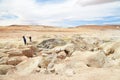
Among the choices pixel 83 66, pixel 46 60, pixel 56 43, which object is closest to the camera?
pixel 83 66

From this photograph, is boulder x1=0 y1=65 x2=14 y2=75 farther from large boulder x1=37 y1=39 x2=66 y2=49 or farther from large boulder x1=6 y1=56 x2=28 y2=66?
large boulder x1=37 y1=39 x2=66 y2=49

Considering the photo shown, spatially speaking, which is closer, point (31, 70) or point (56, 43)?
point (31, 70)

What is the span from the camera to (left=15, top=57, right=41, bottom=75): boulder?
1405 centimetres

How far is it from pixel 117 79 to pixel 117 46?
7429 millimetres

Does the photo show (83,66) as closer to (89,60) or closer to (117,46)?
(89,60)

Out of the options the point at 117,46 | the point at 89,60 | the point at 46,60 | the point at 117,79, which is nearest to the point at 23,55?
the point at 46,60

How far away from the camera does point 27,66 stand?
48.3 feet

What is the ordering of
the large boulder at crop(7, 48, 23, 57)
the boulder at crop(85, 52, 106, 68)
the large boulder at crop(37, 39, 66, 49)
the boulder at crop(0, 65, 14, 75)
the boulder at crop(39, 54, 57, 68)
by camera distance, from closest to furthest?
the boulder at crop(0, 65, 14, 75) → the boulder at crop(85, 52, 106, 68) → the boulder at crop(39, 54, 57, 68) → the large boulder at crop(7, 48, 23, 57) → the large boulder at crop(37, 39, 66, 49)

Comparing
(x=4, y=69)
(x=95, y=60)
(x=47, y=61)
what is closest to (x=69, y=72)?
(x=95, y=60)

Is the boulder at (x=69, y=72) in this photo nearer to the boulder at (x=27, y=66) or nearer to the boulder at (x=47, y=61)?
the boulder at (x=47, y=61)

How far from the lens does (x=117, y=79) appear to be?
11500 mm

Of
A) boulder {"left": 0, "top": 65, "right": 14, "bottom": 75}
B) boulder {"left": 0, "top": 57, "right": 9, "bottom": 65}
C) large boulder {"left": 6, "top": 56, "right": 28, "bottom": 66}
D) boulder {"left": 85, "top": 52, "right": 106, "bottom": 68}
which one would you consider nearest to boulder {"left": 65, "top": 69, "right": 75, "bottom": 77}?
boulder {"left": 85, "top": 52, "right": 106, "bottom": 68}

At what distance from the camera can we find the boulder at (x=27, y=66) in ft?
46.1

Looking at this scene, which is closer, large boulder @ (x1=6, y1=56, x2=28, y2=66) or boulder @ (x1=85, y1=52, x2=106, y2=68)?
boulder @ (x1=85, y1=52, x2=106, y2=68)
